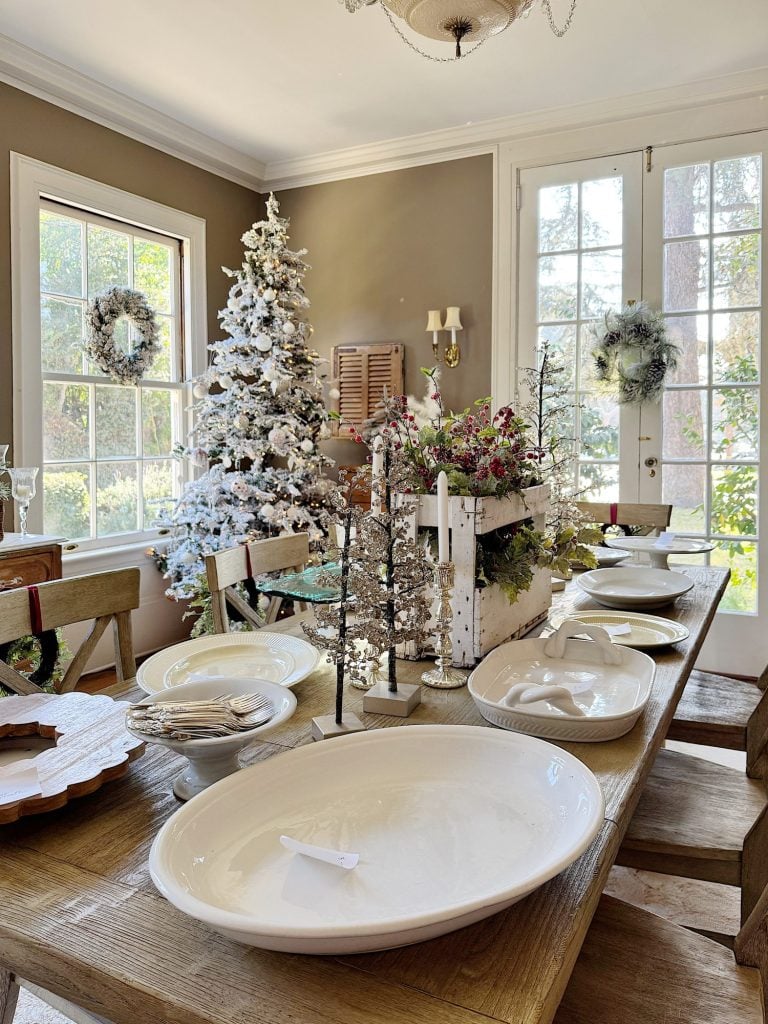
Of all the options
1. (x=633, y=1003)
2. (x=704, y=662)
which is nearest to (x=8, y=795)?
(x=633, y=1003)

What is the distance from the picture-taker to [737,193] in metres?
3.58

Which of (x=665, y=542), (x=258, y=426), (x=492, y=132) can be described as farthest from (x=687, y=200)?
(x=258, y=426)

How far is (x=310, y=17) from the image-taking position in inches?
114

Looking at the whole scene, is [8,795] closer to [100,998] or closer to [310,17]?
[100,998]

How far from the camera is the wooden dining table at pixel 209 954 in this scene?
0.57m

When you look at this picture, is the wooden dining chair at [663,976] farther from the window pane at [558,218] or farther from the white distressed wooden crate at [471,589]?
the window pane at [558,218]

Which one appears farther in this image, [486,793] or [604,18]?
[604,18]

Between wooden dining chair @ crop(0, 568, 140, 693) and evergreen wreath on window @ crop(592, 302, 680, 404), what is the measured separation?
2868mm

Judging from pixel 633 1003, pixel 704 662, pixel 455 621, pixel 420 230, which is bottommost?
pixel 704 662

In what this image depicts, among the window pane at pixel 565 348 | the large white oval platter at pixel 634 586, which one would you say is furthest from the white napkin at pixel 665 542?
the window pane at pixel 565 348

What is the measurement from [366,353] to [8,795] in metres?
3.87

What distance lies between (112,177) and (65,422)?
1.27 m

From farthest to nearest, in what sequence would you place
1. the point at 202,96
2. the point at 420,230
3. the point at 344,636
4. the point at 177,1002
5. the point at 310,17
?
the point at 420,230, the point at 202,96, the point at 310,17, the point at 344,636, the point at 177,1002

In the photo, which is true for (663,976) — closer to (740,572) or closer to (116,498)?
(740,572)
